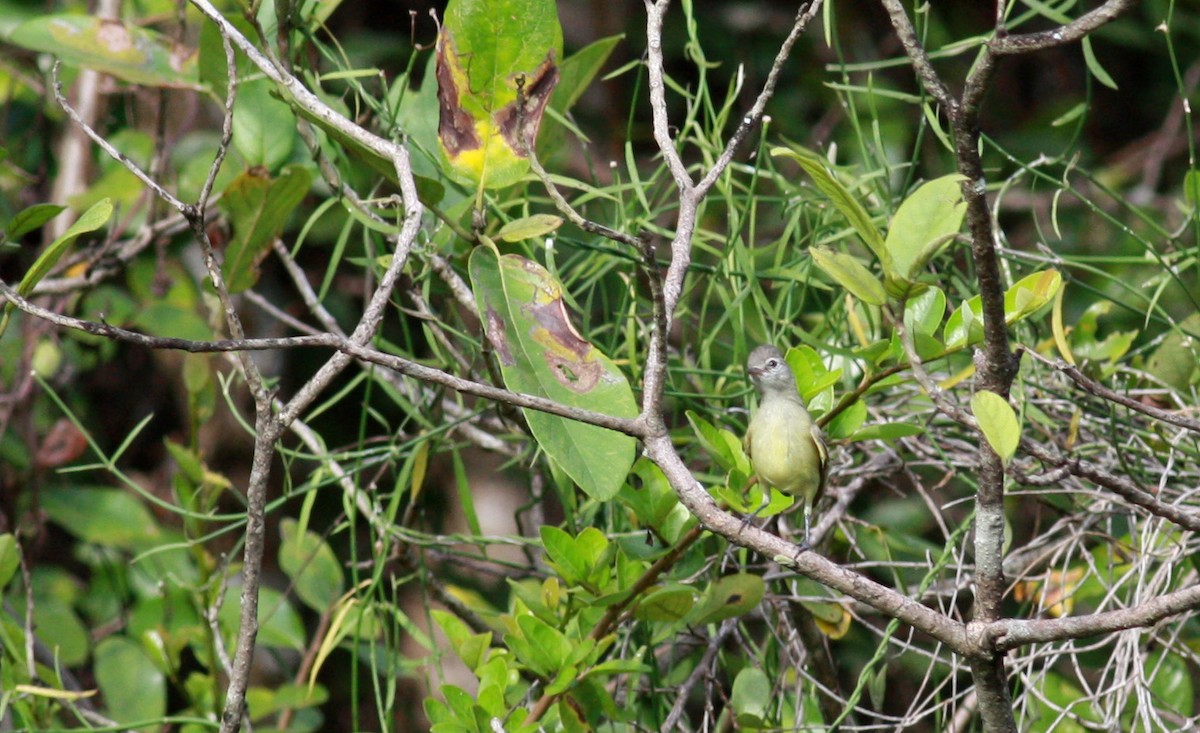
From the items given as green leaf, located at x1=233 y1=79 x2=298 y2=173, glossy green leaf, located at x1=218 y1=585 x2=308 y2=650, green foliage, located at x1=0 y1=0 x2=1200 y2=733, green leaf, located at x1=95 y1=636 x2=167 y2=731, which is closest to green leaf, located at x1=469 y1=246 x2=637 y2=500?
green foliage, located at x1=0 y1=0 x2=1200 y2=733

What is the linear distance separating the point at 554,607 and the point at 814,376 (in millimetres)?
388

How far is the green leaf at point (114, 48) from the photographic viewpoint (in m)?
1.83

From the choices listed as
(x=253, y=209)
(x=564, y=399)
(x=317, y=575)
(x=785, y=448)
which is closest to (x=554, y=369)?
(x=564, y=399)

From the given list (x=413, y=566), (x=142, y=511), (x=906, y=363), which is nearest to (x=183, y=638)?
(x=413, y=566)

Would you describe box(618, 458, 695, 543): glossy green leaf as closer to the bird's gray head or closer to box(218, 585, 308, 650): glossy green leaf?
the bird's gray head

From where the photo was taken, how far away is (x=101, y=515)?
2.41 metres

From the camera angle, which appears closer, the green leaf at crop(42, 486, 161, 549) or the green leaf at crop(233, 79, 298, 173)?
the green leaf at crop(233, 79, 298, 173)

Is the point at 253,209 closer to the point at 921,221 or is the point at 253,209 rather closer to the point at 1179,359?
the point at 921,221

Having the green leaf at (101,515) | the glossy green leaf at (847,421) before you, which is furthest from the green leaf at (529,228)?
the green leaf at (101,515)

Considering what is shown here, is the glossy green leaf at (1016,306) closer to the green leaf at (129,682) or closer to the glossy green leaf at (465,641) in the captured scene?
the glossy green leaf at (465,641)

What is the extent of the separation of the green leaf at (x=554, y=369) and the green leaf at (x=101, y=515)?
4.84 ft

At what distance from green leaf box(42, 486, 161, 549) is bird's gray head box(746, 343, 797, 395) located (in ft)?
4.58

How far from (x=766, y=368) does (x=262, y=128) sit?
77 centimetres

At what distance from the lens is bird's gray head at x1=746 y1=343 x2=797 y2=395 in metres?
1.46
